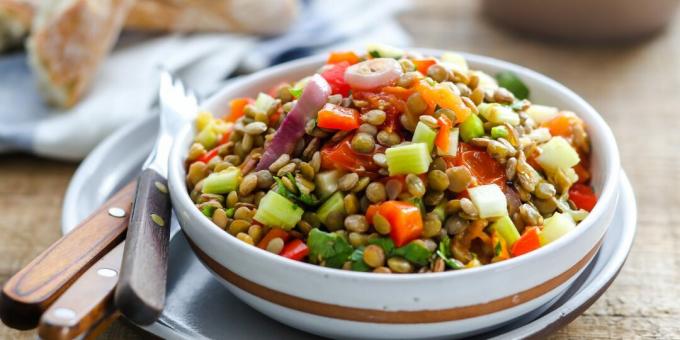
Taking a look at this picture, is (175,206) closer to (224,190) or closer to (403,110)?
(224,190)

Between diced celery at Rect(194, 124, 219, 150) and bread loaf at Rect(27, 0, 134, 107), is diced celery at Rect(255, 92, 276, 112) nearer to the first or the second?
diced celery at Rect(194, 124, 219, 150)

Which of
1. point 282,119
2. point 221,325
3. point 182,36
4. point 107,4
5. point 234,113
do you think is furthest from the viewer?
point 182,36

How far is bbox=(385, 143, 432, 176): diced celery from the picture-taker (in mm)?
Answer: 2230

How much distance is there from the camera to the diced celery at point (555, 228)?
225 cm

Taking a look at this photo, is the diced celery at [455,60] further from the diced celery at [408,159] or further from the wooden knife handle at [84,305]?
the wooden knife handle at [84,305]

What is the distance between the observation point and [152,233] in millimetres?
2248

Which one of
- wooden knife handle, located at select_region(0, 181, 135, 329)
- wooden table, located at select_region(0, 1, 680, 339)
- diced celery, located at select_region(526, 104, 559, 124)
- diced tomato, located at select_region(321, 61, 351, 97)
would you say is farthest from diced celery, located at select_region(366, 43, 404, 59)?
wooden table, located at select_region(0, 1, 680, 339)

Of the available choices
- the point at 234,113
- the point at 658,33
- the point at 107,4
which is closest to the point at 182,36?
the point at 107,4

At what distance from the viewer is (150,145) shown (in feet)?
10.7

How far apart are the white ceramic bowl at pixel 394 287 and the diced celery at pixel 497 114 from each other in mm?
355

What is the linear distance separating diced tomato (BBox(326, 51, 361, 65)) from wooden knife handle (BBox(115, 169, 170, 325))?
28.2 inches

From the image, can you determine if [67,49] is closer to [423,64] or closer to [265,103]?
[265,103]

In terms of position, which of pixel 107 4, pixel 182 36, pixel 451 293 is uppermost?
pixel 451 293

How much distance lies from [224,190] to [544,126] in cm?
110
